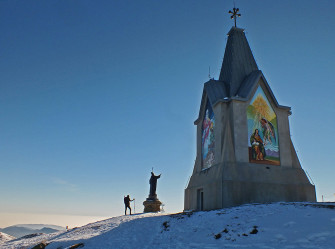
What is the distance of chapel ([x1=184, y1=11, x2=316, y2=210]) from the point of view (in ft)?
66.5

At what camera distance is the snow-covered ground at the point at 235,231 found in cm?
980

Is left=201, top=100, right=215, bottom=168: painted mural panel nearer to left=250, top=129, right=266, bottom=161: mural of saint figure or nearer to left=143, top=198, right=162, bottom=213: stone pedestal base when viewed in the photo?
left=250, top=129, right=266, bottom=161: mural of saint figure

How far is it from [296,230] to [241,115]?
41.6ft

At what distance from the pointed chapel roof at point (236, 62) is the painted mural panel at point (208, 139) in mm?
2346

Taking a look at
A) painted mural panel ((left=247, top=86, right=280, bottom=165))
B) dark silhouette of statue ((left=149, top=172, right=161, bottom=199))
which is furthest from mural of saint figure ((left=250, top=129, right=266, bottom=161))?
dark silhouette of statue ((left=149, top=172, right=161, bottom=199))

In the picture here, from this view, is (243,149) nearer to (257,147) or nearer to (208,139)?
(257,147)

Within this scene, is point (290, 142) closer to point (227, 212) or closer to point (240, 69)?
point (240, 69)

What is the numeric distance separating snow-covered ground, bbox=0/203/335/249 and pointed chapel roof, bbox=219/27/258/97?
11.8m

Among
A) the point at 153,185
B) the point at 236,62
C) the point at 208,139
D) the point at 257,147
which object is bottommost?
the point at 153,185

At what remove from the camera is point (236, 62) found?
25.9 metres

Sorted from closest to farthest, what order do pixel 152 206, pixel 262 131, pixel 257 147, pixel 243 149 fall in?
pixel 243 149 < pixel 257 147 < pixel 262 131 < pixel 152 206

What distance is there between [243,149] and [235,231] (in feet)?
34.0

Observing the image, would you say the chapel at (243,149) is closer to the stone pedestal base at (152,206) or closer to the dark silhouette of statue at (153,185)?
the stone pedestal base at (152,206)

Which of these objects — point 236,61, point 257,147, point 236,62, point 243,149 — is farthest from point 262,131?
point 236,61
